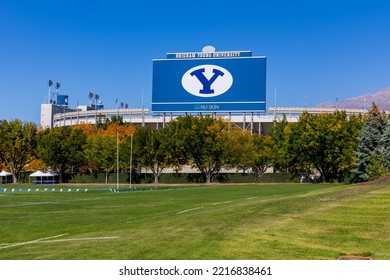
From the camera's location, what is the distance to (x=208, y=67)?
9156 cm

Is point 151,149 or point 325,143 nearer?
point 325,143

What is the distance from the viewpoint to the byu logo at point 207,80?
89875mm

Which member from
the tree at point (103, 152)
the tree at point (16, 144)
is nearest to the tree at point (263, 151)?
the tree at point (103, 152)

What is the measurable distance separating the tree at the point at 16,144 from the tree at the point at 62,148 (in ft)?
15.9

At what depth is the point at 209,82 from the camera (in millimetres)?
90562

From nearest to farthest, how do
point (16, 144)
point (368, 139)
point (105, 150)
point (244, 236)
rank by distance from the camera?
point (244, 236)
point (368, 139)
point (105, 150)
point (16, 144)

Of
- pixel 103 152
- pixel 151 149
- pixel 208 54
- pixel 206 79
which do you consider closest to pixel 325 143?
pixel 206 79

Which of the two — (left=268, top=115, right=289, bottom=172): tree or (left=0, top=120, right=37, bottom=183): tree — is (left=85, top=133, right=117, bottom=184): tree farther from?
(left=268, top=115, right=289, bottom=172): tree

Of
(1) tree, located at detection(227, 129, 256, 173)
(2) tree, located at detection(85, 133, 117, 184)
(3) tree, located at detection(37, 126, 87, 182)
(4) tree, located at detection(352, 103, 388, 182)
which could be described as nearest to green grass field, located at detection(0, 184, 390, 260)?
(4) tree, located at detection(352, 103, 388, 182)

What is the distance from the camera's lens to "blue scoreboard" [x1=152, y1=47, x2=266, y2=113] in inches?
3501

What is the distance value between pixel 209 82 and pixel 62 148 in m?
34.1

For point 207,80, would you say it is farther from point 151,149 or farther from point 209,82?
point 151,149

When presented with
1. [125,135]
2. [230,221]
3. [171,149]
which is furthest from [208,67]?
[230,221]
